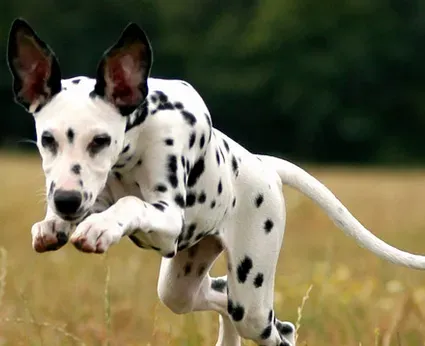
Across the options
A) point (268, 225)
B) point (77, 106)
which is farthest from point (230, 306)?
point (77, 106)

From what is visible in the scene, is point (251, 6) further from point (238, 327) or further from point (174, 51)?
point (238, 327)

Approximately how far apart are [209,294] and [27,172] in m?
18.3

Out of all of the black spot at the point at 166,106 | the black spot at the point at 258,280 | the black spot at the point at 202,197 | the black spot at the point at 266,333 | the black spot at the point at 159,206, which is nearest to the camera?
the black spot at the point at 159,206

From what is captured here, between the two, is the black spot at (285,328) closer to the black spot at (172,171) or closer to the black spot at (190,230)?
the black spot at (190,230)

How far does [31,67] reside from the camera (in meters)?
4.82

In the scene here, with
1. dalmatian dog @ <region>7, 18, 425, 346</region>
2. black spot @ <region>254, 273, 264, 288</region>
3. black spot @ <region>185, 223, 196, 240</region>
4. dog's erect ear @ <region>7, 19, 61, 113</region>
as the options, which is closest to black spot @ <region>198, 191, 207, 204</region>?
dalmatian dog @ <region>7, 18, 425, 346</region>

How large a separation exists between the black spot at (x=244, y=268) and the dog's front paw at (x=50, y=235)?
1.24 meters

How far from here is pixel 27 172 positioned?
24.3 meters

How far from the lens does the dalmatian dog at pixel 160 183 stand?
4.58 meters

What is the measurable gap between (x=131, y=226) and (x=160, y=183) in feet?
1.57

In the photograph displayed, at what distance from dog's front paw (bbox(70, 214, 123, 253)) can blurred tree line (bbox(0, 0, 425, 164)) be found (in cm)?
4782

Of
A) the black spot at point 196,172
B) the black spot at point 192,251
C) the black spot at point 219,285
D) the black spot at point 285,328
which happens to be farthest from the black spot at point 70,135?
the black spot at point 285,328

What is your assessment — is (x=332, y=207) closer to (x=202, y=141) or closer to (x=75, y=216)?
(x=202, y=141)

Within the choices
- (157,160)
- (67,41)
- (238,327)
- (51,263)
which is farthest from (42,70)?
(67,41)
